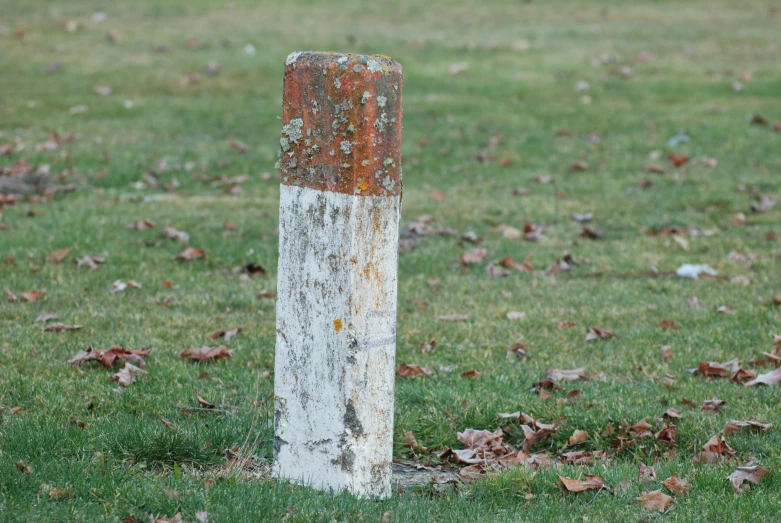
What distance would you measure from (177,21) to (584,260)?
16.4 meters

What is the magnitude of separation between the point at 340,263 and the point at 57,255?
506 cm

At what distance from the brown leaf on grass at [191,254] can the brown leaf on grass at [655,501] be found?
5.37 meters

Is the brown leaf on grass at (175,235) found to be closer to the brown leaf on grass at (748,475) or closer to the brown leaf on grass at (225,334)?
the brown leaf on grass at (225,334)

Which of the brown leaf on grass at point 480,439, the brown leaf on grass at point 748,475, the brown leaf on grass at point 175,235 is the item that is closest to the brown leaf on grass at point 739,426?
the brown leaf on grass at point 748,475

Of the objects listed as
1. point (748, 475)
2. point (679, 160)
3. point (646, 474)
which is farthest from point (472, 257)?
point (679, 160)

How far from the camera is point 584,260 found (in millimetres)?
8453

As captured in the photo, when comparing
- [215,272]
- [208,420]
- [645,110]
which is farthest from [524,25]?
[208,420]

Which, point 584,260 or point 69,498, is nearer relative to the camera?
point 69,498

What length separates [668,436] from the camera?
4.59 metres

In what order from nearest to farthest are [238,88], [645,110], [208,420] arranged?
[208,420] → [645,110] → [238,88]

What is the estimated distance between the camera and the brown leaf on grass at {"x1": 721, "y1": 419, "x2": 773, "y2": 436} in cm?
462

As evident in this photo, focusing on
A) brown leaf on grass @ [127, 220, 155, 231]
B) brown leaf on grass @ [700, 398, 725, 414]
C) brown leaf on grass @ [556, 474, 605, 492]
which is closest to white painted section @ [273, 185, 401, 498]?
brown leaf on grass @ [556, 474, 605, 492]

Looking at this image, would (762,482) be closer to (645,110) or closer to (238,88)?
(645,110)

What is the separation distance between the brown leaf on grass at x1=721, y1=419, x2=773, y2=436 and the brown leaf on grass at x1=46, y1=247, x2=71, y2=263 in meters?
5.77
